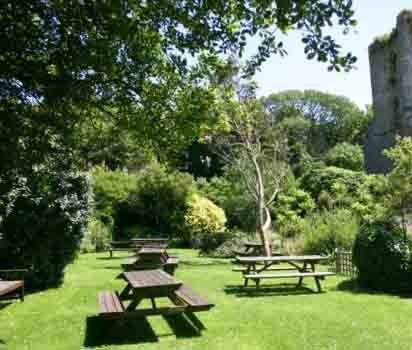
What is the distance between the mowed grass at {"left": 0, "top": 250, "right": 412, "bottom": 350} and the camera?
539 centimetres

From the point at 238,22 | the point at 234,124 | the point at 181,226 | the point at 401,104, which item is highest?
the point at 401,104

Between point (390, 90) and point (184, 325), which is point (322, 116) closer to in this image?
point (390, 90)

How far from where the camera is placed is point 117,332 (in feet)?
19.6

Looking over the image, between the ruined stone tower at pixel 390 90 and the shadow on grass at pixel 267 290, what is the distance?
60.0 feet

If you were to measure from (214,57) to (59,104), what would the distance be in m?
1.79

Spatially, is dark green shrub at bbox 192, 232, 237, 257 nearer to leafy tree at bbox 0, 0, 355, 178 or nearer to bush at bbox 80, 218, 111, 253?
bush at bbox 80, 218, 111, 253

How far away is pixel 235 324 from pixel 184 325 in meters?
0.75

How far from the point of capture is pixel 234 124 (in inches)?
639

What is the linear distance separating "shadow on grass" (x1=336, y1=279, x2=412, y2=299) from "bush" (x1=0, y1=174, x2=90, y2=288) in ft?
19.7

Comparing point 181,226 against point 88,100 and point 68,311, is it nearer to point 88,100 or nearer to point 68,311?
point 68,311

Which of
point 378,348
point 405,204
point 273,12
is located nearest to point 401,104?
point 405,204

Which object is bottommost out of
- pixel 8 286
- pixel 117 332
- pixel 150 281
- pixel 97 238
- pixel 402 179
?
pixel 117 332

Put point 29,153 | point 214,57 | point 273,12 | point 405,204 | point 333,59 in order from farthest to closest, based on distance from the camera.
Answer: point 405,204 < point 214,57 < point 29,153 < point 273,12 < point 333,59

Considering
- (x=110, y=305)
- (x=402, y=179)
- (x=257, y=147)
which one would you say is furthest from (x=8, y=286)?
(x=257, y=147)
